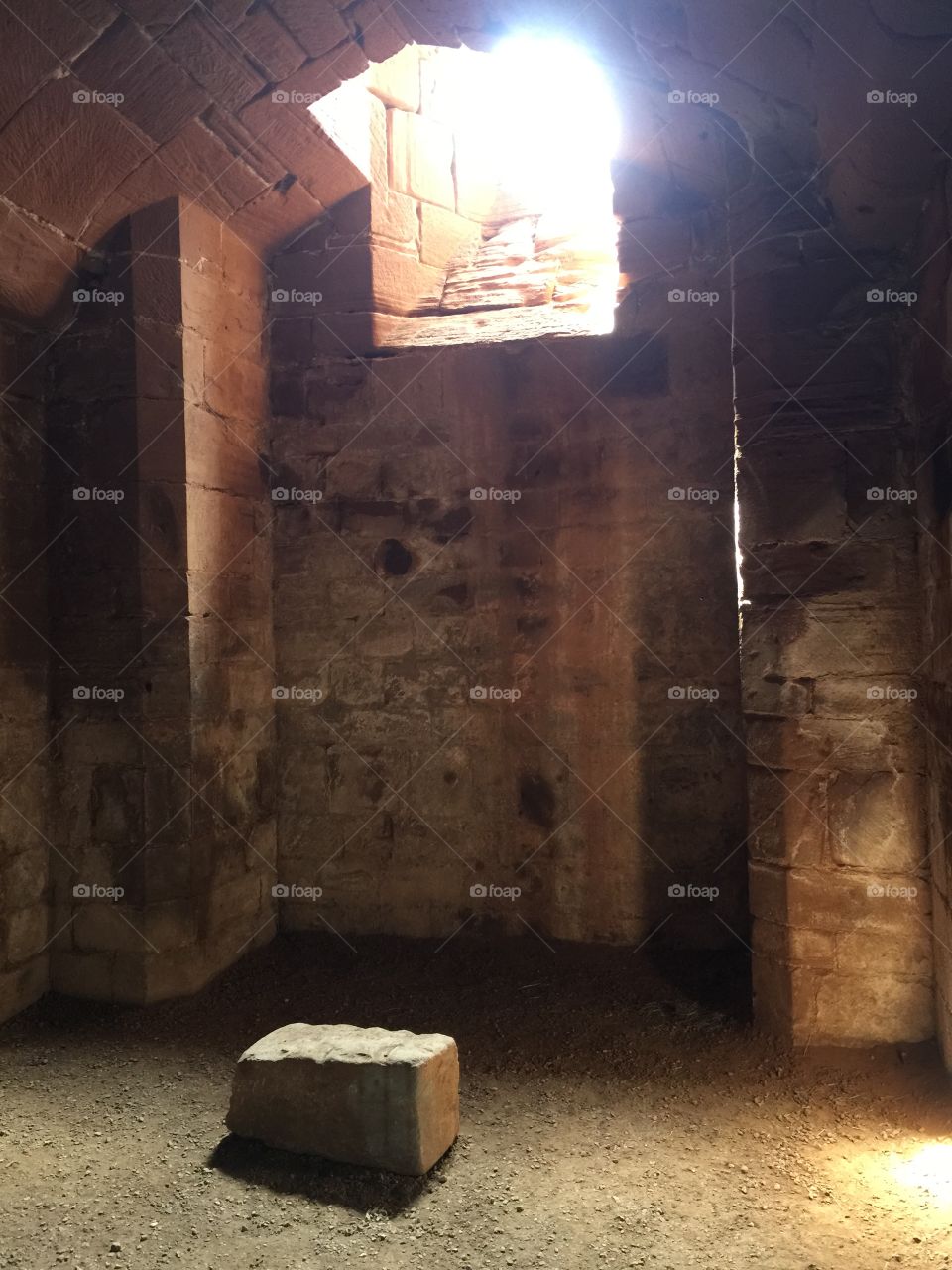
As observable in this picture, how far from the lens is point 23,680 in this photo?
4301 millimetres

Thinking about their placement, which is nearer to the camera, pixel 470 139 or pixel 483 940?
pixel 483 940

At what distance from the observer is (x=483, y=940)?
4840mm

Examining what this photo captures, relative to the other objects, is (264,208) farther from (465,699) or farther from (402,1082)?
(402,1082)

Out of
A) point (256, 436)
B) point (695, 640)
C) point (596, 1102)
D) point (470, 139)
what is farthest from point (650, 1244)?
point (470, 139)

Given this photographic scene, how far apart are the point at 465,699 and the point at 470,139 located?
Result: 11.9 ft

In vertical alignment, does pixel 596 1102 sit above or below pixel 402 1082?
below

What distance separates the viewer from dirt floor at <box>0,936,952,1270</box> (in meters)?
2.68
